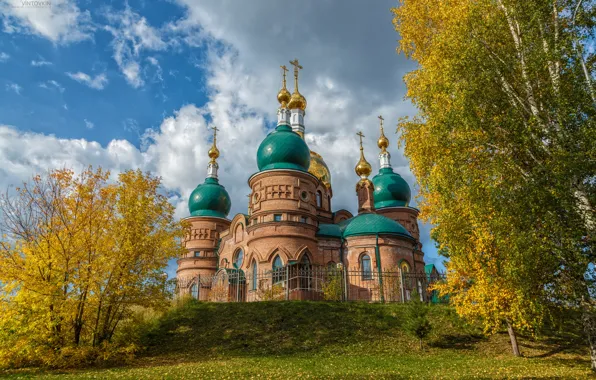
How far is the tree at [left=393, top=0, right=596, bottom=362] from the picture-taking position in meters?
7.66

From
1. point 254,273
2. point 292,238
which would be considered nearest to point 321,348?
point 292,238

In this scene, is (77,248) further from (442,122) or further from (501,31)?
(501,31)

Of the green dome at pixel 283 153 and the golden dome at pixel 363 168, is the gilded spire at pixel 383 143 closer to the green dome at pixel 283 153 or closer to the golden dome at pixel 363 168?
the golden dome at pixel 363 168

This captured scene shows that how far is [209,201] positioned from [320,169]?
8.71m

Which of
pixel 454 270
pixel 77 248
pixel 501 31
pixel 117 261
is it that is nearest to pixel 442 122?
pixel 501 31

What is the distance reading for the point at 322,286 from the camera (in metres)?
18.5

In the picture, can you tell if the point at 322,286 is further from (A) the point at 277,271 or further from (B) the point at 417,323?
(B) the point at 417,323

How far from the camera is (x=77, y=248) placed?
10.5 m

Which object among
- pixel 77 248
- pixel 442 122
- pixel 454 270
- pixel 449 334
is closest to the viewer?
pixel 442 122

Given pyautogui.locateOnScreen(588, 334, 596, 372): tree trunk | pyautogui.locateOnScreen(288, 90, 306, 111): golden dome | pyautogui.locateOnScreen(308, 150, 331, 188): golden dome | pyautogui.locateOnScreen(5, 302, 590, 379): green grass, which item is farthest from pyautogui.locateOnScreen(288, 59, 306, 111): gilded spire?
pyautogui.locateOnScreen(588, 334, 596, 372): tree trunk

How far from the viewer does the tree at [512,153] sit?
766cm

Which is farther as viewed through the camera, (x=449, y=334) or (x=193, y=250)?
(x=193, y=250)

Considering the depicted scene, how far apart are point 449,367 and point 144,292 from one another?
7.77m

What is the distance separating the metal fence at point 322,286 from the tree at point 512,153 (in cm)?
721
